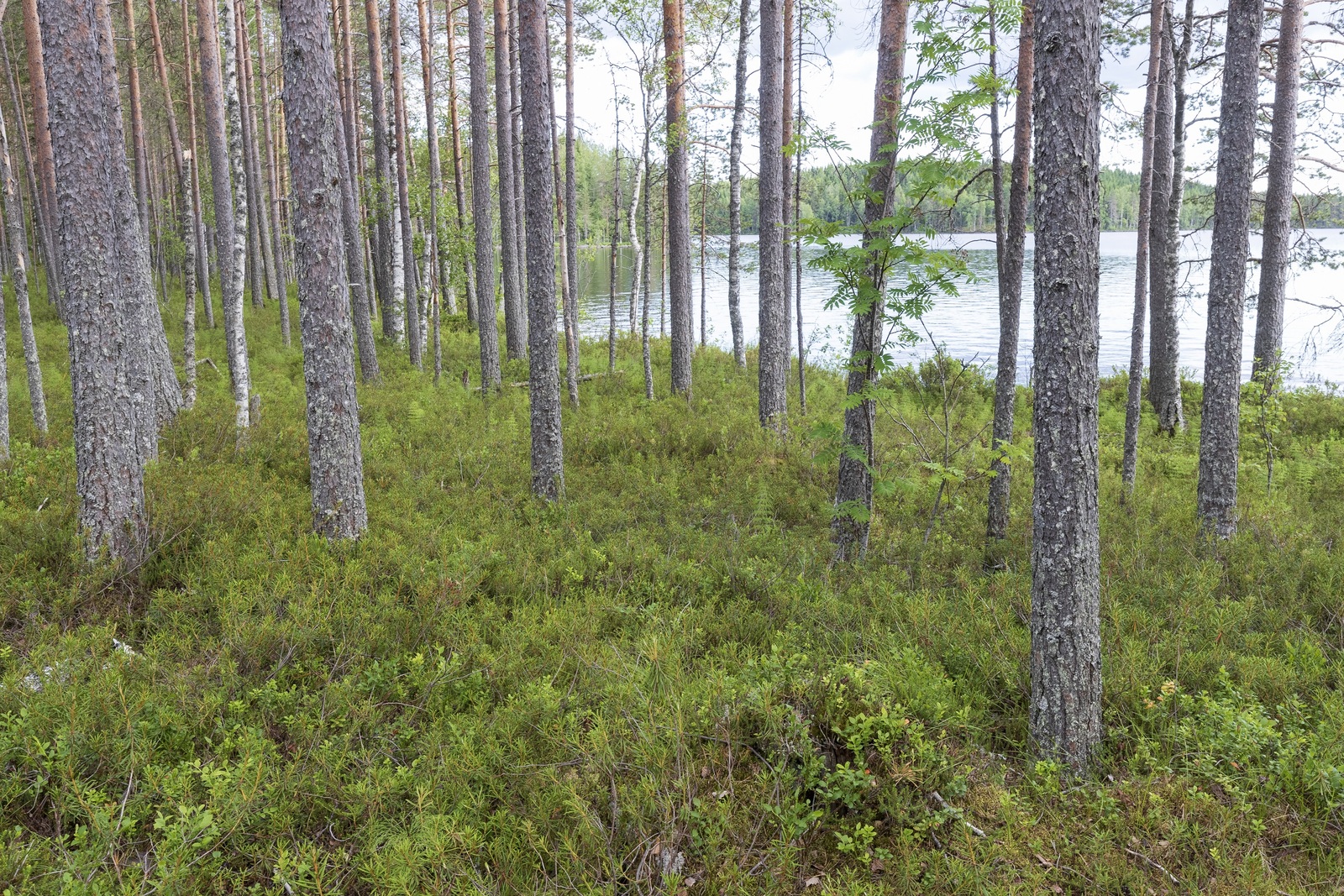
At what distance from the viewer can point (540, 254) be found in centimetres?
821

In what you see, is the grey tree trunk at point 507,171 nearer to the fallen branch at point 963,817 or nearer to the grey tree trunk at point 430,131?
the grey tree trunk at point 430,131

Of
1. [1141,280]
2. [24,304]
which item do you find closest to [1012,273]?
[1141,280]

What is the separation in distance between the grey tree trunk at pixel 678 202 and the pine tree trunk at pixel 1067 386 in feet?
31.7

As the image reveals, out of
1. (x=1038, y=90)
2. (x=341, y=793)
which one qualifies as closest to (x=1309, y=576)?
(x=1038, y=90)

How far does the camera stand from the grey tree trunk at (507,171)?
14.3 m

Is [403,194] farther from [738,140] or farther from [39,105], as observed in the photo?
[738,140]

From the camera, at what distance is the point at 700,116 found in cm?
2003

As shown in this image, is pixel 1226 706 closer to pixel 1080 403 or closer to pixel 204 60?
pixel 1080 403

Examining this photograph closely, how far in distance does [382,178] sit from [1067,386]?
53.3 ft

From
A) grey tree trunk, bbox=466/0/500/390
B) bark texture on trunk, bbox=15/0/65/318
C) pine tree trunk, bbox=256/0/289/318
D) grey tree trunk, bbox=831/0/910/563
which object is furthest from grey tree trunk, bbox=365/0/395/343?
grey tree trunk, bbox=831/0/910/563

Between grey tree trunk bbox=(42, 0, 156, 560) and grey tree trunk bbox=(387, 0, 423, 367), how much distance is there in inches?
382

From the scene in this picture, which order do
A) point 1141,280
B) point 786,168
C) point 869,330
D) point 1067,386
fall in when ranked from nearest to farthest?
point 1067,386 → point 869,330 → point 1141,280 → point 786,168

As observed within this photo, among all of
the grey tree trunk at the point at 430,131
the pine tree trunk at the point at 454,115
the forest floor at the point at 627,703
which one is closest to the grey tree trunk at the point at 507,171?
the pine tree trunk at the point at 454,115

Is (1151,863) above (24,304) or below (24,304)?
below
